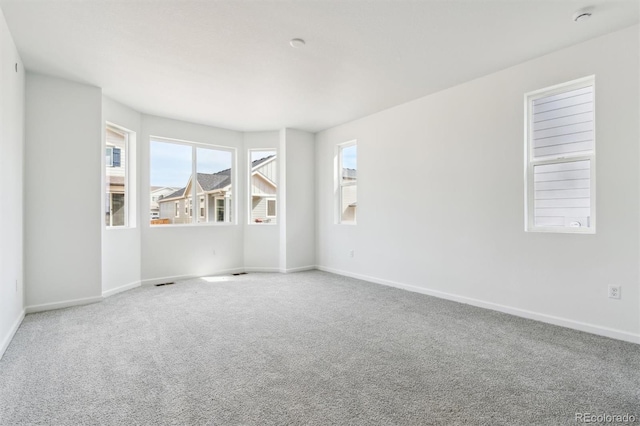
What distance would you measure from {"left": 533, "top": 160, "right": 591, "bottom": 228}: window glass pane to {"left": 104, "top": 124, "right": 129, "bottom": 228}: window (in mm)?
5269

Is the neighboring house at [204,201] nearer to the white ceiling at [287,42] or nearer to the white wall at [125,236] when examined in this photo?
the white wall at [125,236]

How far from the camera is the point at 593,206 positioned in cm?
291

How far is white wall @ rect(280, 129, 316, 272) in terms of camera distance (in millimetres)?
5891

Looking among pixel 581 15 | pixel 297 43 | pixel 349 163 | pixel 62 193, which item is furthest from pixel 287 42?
pixel 62 193

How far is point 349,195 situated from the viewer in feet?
18.7

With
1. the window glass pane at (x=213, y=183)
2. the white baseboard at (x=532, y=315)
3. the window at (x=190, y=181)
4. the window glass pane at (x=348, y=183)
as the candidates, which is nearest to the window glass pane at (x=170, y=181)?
the window at (x=190, y=181)

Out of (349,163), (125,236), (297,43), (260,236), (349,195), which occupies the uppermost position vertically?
(297,43)

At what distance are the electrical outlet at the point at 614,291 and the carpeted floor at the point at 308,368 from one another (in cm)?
39

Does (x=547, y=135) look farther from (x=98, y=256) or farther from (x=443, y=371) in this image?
(x=98, y=256)

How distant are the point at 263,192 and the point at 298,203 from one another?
74 centimetres

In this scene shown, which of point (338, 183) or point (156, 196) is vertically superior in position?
point (338, 183)

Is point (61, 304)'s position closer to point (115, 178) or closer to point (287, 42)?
point (115, 178)

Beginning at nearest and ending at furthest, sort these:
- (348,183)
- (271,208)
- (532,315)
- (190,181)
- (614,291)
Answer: (614,291), (532,315), (190,181), (348,183), (271,208)

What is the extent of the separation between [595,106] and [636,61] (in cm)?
41
